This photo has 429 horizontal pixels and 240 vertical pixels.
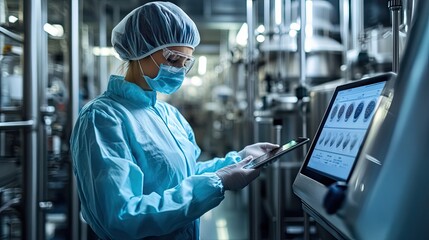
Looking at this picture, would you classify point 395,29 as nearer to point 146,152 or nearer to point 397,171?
point 397,171

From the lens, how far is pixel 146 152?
976 mm

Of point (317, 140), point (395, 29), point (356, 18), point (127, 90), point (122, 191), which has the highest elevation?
point (356, 18)

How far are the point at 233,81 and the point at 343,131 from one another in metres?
4.23

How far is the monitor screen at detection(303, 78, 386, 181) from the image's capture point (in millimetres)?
705

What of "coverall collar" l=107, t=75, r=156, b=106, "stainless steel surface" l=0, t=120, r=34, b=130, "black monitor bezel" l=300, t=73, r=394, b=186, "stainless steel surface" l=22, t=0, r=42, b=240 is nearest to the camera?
"black monitor bezel" l=300, t=73, r=394, b=186

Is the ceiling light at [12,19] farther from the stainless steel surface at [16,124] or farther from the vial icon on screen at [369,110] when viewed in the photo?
the vial icon on screen at [369,110]

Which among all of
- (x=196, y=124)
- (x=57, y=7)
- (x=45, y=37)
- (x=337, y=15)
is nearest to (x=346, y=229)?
(x=45, y=37)

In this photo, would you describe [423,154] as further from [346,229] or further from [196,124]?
[196,124]

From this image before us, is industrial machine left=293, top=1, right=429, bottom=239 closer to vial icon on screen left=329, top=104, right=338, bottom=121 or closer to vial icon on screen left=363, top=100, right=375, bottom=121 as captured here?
vial icon on screen left=363, top=100, right=375, bottom=121

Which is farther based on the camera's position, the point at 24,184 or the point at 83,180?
the point at 24,184

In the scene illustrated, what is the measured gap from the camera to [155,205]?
33.4 inches

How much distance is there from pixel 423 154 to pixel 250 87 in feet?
5.87

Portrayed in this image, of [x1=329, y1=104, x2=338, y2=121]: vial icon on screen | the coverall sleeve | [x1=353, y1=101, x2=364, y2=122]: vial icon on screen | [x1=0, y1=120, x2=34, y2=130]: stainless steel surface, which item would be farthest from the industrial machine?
[x1=0, y1=120, x2=34, y2=130]: stainless steel surface

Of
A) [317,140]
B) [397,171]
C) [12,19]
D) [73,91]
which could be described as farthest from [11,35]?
[397,171]
